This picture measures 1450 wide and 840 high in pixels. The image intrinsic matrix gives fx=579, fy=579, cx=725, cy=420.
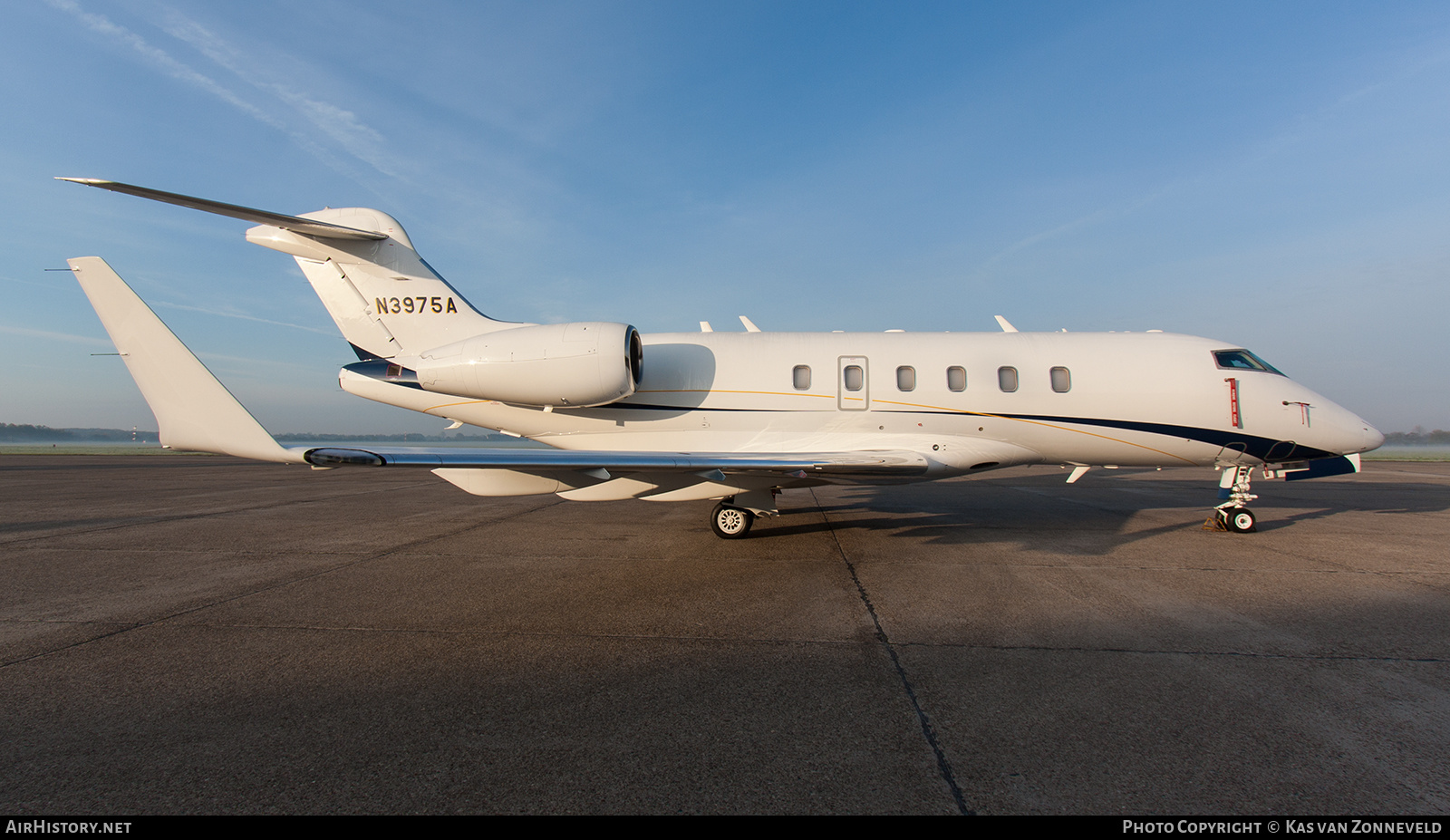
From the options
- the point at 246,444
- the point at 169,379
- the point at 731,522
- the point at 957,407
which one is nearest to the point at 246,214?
the point at 169,379

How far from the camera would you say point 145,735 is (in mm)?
2684

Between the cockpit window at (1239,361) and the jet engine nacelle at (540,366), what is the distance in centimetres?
839

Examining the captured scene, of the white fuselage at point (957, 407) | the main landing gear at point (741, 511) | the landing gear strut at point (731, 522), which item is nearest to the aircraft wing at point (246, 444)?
the main landing gear at point (741, 511)

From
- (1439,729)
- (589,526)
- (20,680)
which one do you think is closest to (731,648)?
(1439,729)

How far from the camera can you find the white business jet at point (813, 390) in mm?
7410

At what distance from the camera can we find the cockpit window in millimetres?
8289

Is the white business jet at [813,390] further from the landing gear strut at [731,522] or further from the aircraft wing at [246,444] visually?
the aircraft wing at [246,444]

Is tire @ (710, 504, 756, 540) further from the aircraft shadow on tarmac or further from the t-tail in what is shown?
the t-tail

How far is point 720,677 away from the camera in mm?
3383

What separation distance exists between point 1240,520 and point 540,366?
10.1 metres

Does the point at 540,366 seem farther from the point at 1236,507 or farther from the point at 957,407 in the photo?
the point at 1236,507

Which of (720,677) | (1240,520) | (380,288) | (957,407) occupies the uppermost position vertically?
(380,288)

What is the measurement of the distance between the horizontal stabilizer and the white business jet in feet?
0.17

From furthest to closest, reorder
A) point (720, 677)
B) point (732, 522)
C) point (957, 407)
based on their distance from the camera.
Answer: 1. point (957, 407)
2. point (732, 522)
3. point (720, 677)
